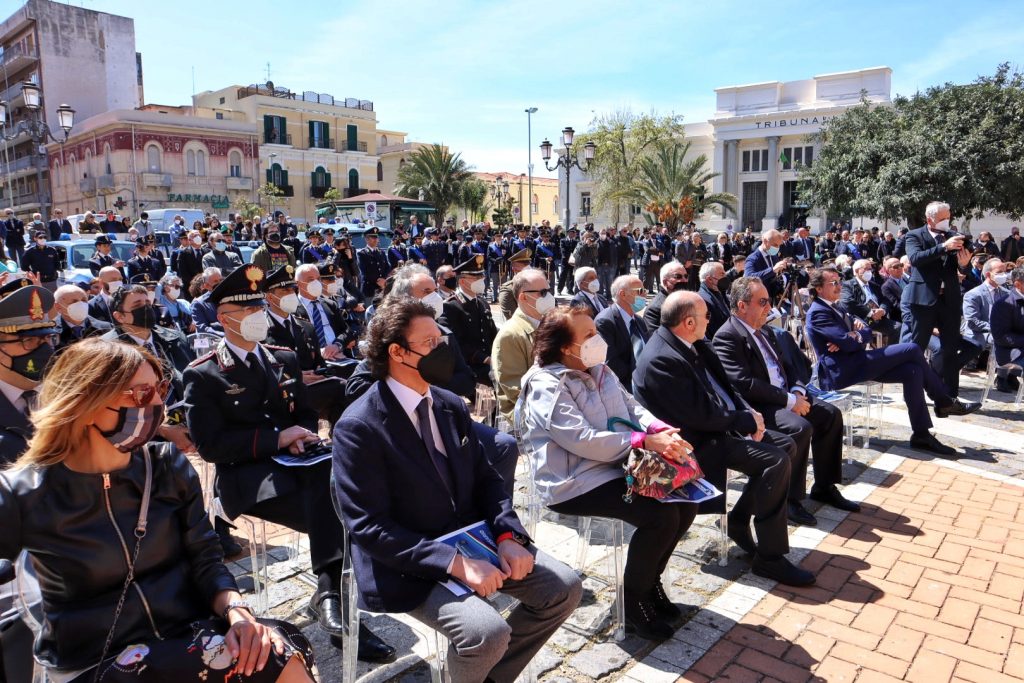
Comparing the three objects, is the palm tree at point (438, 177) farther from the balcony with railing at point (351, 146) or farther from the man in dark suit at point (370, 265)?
the man in dark suit at point (370, 265)

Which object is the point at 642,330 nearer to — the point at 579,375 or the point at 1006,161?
the point at 579,375

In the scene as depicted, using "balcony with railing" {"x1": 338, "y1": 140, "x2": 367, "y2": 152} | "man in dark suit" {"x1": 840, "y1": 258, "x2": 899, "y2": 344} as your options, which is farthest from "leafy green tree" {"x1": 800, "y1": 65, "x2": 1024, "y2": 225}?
"balcony with railing" {"x1": 338, "y1": 140, "x2": 367, "y2": 152}

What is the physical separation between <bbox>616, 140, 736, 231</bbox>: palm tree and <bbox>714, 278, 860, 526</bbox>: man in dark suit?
99.3 ft

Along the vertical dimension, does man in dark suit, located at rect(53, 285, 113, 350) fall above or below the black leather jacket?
above

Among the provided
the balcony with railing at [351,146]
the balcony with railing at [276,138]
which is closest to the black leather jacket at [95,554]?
the balcony with railing at [276,138]

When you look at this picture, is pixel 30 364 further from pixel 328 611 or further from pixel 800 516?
pixel 800 516

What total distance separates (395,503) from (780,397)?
2.98 meters

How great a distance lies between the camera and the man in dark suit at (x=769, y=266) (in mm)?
9675

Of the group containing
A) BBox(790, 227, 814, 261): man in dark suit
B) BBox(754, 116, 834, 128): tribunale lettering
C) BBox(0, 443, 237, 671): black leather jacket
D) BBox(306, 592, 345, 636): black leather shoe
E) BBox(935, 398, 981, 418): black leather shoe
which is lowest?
BBox(306, 592, 345, 636): black leather shoe

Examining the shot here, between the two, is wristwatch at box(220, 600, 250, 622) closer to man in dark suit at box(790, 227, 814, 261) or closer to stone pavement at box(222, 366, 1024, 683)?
stone pavement at box(222, 366, 1024, 683)

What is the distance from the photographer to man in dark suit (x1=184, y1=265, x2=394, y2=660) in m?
3.53

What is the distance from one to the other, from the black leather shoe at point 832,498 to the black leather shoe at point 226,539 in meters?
3.92

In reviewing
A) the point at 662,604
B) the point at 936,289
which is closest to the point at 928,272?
the point at 936,289

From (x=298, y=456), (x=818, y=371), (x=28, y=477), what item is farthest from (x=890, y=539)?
(x=28, y=477)
